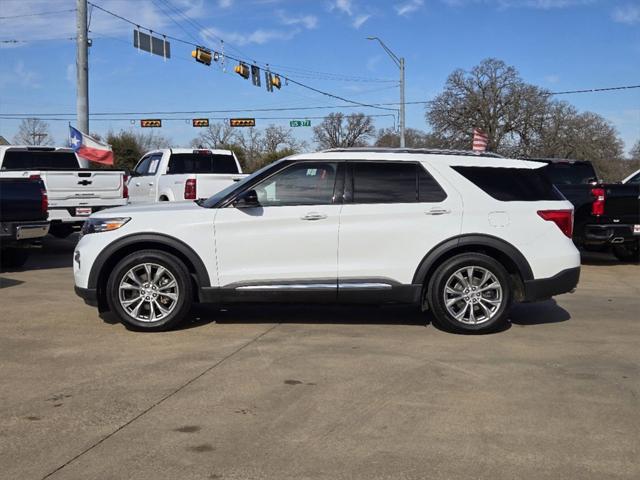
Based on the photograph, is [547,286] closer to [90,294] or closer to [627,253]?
[90,294]

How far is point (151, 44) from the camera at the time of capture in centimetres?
2134

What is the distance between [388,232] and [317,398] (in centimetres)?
221

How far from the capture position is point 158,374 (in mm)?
5062

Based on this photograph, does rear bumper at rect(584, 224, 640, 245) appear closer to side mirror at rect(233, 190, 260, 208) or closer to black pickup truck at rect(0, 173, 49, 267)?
side mirror at rect(233, 190, 260, 208)

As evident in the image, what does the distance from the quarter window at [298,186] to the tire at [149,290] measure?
3.68ft

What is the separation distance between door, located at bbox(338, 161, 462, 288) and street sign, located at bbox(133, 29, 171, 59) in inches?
667

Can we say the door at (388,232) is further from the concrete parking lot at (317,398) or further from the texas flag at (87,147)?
the texas flag at (87,147)

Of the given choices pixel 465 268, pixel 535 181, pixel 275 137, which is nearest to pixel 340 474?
pixel 465 268

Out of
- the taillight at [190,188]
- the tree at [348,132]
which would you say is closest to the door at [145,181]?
the taillight at [190,188]

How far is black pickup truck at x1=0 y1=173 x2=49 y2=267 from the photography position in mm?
9812

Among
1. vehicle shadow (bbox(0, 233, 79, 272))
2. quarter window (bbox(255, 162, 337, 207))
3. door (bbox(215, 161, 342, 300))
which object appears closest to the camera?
door (bbox(215, 161, 342, 300))

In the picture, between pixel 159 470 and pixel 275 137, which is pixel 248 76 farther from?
pixel 275 137

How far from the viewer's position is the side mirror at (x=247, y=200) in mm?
6242

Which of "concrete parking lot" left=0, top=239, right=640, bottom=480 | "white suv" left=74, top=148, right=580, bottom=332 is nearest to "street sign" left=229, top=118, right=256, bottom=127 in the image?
"concrete parking lot" left=0, top=239, right=640, bottom=480
